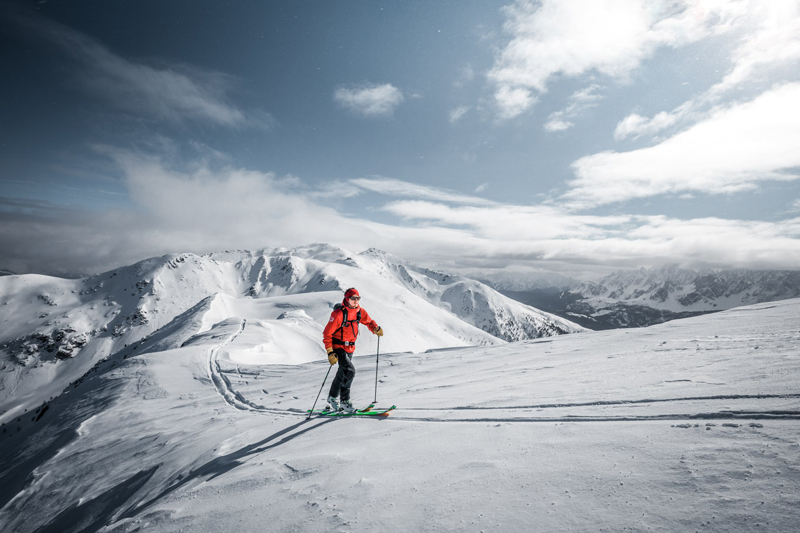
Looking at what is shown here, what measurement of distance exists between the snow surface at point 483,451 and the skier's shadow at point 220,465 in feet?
0.16

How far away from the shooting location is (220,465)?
609 cm

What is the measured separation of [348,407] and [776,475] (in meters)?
7.69

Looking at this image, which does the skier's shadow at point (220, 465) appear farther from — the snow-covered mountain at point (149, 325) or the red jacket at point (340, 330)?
the snow-covered mountain at point (149, 325)

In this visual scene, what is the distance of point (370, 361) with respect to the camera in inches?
584

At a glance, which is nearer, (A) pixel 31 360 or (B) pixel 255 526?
(B) pixel 255 526

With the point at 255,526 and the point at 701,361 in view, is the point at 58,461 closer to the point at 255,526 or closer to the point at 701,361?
the point at 255,526

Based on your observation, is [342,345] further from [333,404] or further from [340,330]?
[333,404]

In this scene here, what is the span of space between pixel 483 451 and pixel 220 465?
16.2 feet

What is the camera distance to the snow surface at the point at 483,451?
3197mm

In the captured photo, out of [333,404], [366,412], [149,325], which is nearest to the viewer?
[366,412]

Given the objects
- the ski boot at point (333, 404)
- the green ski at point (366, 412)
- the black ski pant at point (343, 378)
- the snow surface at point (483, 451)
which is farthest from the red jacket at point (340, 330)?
the snow surface at point (483, 451)

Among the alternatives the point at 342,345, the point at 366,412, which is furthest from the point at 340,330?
the point at 366,412

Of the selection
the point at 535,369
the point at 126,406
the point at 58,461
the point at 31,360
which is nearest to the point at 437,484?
the point at 535,369

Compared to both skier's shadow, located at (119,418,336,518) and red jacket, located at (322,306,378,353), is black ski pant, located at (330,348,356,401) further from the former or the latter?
skier's shadow, located at (119,418,336,518)
